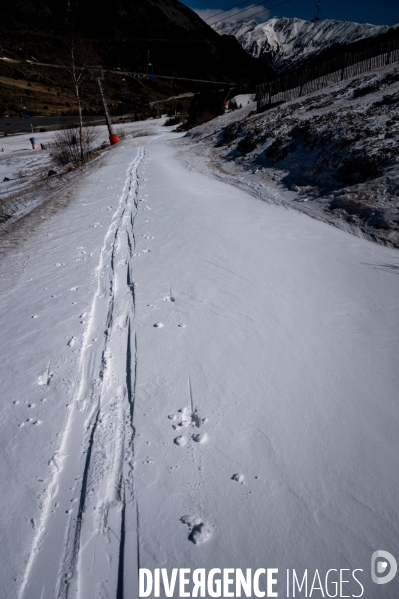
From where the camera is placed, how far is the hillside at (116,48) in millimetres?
56781

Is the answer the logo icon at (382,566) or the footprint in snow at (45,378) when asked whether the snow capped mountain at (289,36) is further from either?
the logo icon at (382,566)

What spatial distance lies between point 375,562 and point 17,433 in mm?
2390

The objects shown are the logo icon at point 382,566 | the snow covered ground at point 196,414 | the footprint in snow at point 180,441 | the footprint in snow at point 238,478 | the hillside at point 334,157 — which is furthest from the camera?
the hillside at point 334,157

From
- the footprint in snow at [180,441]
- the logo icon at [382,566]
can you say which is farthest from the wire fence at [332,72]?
the logo icon at [382,566]

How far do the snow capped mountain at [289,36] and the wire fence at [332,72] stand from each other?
140532mm

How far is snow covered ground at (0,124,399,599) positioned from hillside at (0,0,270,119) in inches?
1960

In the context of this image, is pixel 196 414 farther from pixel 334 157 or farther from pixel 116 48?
pixel 116 48

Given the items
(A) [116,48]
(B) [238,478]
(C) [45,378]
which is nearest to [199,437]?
(B) [238,478]

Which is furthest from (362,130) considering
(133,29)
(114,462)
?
(133,29)

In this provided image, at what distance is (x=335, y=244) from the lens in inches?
195

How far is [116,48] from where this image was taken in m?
89.9

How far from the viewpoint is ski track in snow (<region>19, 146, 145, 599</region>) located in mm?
1577

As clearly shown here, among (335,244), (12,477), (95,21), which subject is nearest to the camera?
(12,477)

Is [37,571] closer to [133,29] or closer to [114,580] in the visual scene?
[114,580]
